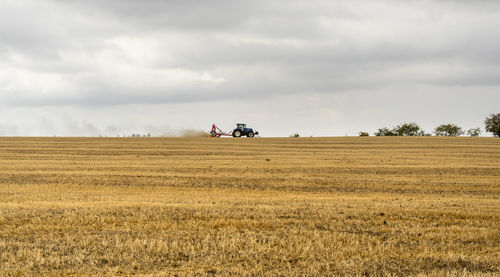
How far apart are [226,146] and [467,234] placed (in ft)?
143

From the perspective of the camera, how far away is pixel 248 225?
13594 mm

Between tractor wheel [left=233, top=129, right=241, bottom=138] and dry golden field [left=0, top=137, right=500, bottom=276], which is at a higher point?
tractor wheel [left=233, top=129, right=241, bottom=138]

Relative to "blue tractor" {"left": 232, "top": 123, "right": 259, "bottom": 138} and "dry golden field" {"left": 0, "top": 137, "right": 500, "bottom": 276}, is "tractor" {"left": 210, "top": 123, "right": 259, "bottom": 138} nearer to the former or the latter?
"blue tractor" {"left": 232, "top": 123, "right": 259, "bottom": 138}

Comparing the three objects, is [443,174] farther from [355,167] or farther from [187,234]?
[187,234]

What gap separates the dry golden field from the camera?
9.94 m

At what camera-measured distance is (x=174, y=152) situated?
48781 millimetres

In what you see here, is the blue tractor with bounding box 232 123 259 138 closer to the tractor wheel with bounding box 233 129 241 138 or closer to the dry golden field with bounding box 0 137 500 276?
the tractor wheel with bounding box 233 129 241 138

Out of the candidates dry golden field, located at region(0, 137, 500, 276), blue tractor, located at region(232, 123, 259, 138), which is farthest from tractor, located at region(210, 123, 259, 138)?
dry golden field, located at region(0, 137, 500, 276)

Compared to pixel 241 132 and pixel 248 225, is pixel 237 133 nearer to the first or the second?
pixel 241 132

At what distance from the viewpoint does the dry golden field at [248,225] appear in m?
9.94

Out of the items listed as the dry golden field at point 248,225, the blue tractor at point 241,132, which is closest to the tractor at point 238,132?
the blue tractor at point 241,132

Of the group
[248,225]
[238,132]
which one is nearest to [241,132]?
[238,132]

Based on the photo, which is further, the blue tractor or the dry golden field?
the blue tractor

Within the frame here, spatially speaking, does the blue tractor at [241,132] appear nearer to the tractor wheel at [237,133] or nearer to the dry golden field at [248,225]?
the tractor wheel at [237,133]
